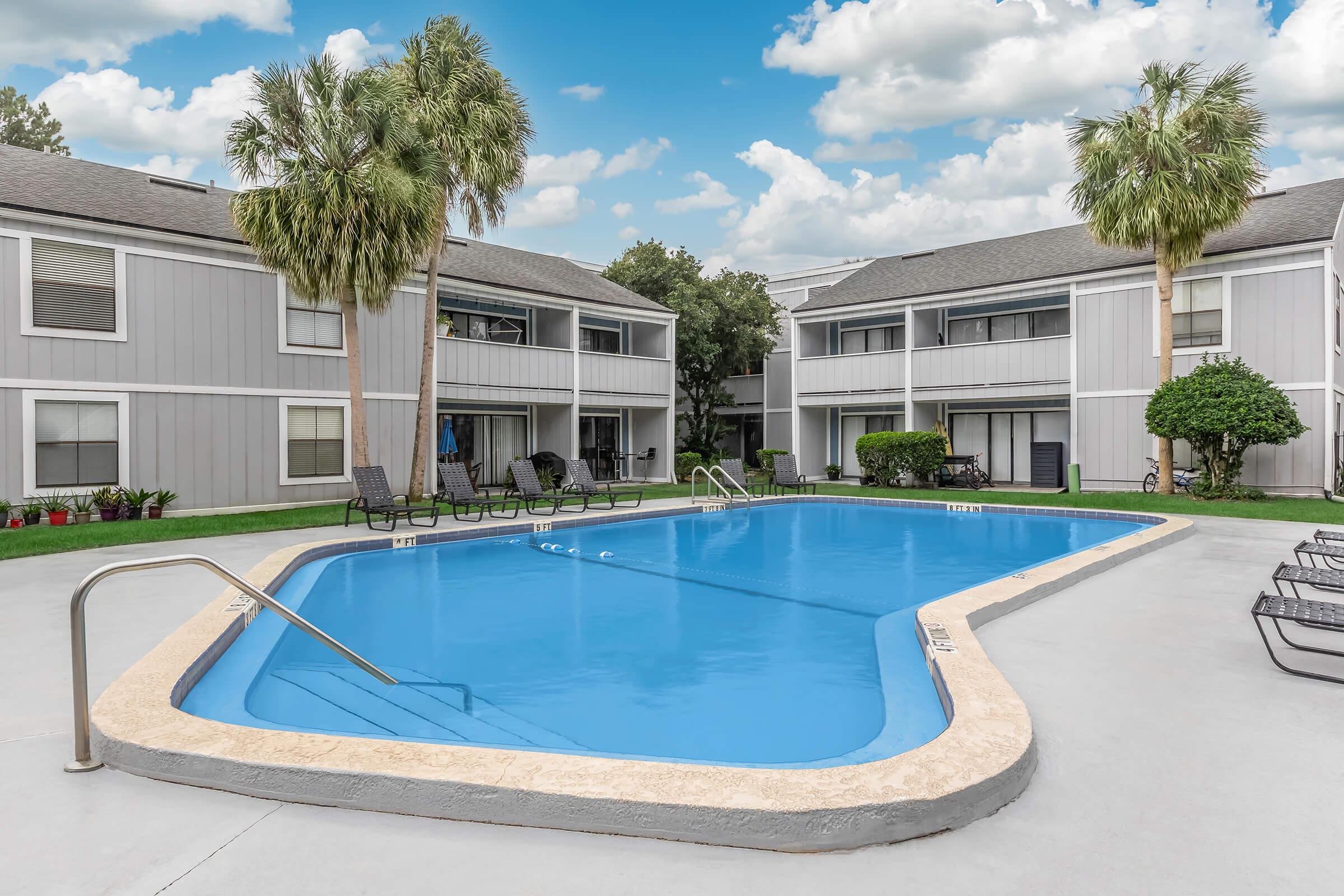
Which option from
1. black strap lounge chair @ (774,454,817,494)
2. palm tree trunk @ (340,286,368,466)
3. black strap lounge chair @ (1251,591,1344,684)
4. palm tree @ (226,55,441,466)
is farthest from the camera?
black strap lounge chair @ (774,454,817,494)

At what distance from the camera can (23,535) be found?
10.8 metres

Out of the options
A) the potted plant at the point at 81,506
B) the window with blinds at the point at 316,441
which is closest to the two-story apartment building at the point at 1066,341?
the window with blinds at the point at 316,441

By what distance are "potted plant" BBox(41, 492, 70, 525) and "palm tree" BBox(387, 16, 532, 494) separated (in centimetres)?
552

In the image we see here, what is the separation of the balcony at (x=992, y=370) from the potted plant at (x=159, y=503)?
18197mm

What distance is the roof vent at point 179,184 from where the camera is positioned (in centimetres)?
1619

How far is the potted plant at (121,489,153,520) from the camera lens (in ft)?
42.8

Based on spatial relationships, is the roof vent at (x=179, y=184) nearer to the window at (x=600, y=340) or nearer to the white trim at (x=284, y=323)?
the white trim at (x=284, y=323)

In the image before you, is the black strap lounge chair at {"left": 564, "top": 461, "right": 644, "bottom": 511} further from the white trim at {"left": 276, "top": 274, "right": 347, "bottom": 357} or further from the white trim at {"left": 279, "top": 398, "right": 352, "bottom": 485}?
the white trim at {"left": 276, "top": 274, "right": 347, "bottom": 357}

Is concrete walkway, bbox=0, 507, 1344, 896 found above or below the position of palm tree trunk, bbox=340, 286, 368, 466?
below

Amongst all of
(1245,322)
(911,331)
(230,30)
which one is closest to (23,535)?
(230,30)

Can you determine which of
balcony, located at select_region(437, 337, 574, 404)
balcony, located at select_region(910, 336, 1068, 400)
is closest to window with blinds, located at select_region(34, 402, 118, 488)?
balcony, located at select_region(437, 337, 574, 404)

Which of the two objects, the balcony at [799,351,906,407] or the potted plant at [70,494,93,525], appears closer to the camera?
the potted plant at [70,494,93,525]

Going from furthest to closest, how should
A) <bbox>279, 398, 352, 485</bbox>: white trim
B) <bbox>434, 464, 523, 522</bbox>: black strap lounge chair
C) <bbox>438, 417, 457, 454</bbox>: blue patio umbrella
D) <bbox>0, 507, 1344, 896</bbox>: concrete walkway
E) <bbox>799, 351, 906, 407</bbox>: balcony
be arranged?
<bbox>799, 351, 906, 407</bbox>: balcony, <bbox>438, 417, 457, 454</bbox>: blue patio umbrella, <bbox>279, 398, 352, 485</bbox>: white trim, <bbox>434, 464, 523, 522</bbox>: black strap lounge chair, <bbox>0, 507, 1344, 896</bbox>: concrete walkway

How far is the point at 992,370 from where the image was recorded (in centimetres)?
2055
